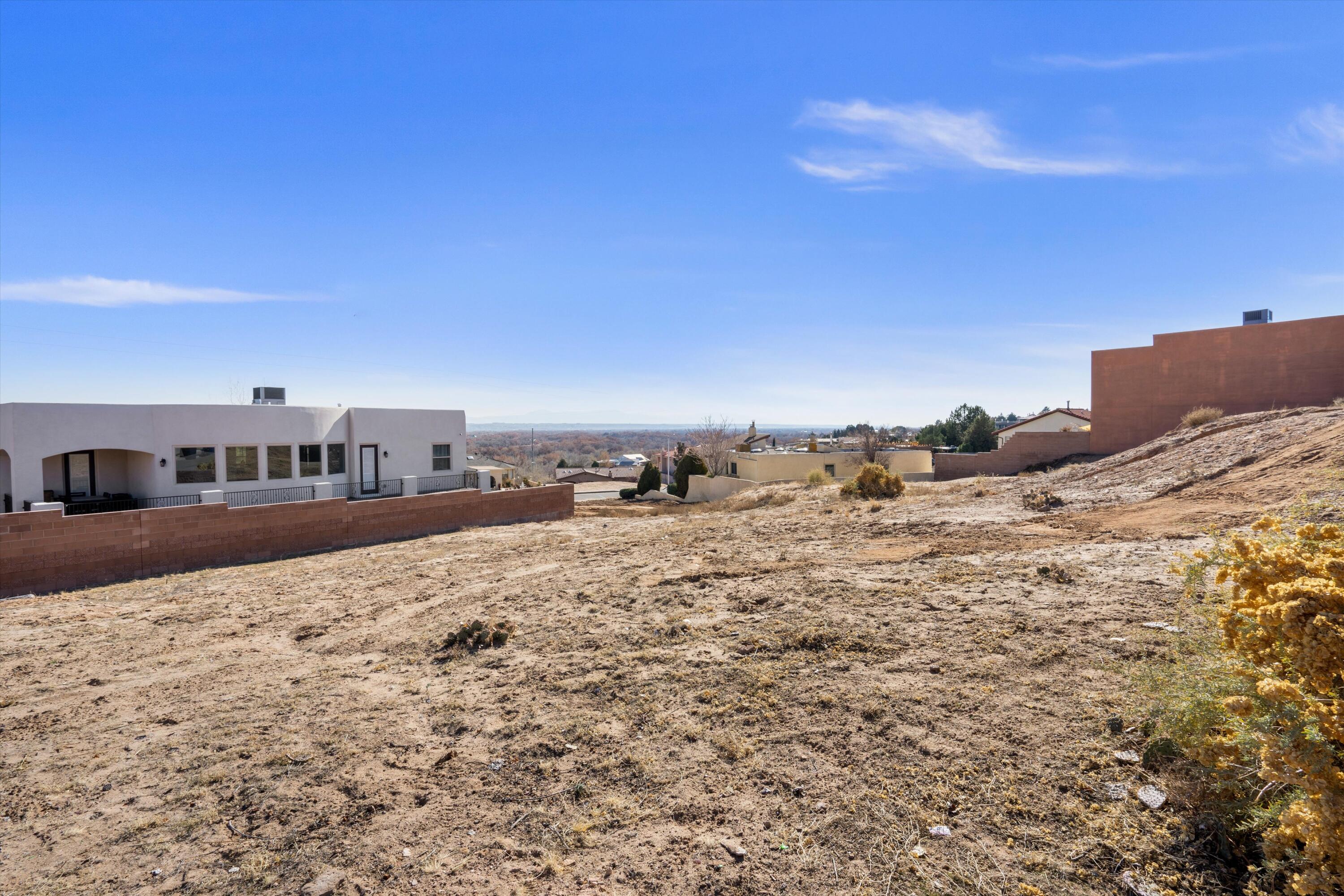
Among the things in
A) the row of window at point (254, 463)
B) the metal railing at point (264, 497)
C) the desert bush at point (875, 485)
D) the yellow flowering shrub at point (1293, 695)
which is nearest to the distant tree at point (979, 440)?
the desert bush at point (875, 485)

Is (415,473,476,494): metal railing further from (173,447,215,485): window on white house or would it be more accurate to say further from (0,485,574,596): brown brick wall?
(173,447,215,485): window on white house

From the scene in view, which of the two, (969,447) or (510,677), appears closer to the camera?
(510,677)

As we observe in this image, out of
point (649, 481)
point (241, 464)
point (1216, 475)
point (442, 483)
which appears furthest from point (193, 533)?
point (649, 481)

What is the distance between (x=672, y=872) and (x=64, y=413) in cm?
2091

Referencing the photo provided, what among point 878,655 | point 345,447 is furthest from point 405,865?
point 345,447

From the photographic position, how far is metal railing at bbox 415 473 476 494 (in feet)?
78.9

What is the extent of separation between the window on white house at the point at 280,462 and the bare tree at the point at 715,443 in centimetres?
2404

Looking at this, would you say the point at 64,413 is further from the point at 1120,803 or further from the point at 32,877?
the point at 1120,803

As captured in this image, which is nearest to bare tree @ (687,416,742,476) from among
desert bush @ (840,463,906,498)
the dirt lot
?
desert bush @ (840,463,906,498)

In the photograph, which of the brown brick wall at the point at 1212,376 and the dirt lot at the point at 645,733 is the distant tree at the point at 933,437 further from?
the dirt lot at the point at 645,733

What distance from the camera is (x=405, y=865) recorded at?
147 inches

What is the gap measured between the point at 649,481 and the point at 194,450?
80.8 feet

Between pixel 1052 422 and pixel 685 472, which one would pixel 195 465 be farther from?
pixel 1052 422

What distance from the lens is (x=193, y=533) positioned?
14422 millimetres
